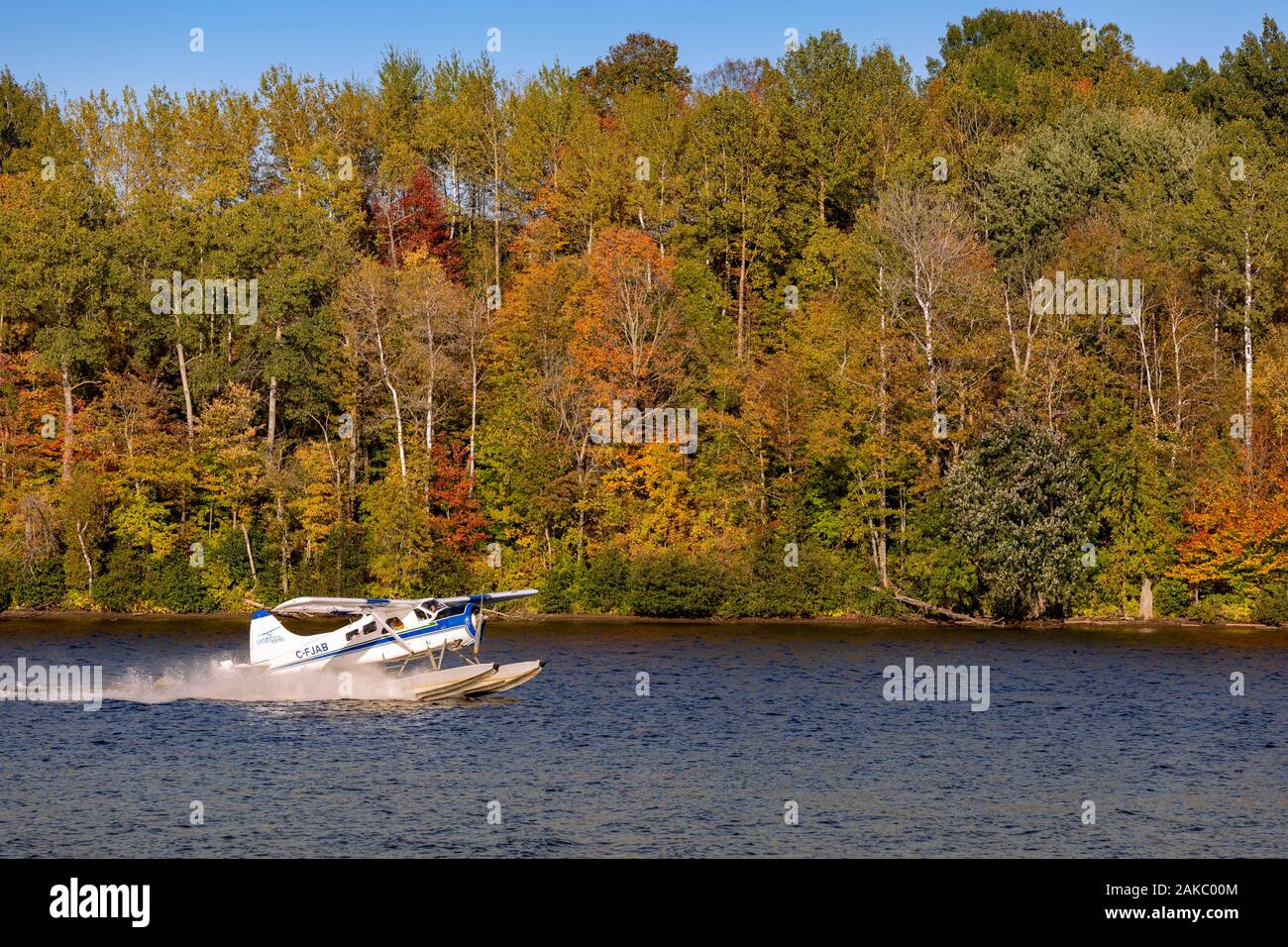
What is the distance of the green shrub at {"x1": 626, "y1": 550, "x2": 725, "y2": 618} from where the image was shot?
8306 centimetres

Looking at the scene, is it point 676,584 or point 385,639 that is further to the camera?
point 676,584

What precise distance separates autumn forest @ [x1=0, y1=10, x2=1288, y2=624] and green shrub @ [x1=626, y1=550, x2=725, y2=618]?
175 millimetres

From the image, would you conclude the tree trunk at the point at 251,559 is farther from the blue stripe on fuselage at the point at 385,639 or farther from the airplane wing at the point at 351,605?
the airplane wing at the point at 351,605

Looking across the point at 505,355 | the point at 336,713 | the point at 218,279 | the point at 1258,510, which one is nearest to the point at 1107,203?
the point at 1258,510

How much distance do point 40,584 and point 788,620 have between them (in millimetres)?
41759

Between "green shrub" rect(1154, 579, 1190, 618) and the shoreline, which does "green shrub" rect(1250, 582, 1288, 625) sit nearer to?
the shoreline

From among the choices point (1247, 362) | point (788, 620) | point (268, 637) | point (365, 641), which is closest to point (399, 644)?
point (365, 641)

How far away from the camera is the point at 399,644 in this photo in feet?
176

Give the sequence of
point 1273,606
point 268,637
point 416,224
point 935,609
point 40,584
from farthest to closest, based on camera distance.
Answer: point 416,224, point 40,584, point 935,609, point 1273,606, point 268,637

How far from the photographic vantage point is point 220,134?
108188 mm

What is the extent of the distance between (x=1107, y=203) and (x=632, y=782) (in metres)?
66.6

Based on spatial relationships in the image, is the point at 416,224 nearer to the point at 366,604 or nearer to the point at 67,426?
the point at 67,426
